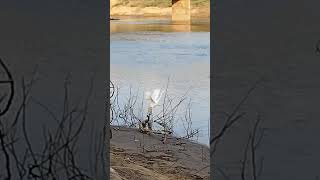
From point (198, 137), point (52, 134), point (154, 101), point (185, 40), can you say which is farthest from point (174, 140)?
point (185, 40)

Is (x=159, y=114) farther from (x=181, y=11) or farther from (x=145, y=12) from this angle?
(x=145, y=12)

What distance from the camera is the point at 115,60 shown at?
18.7m

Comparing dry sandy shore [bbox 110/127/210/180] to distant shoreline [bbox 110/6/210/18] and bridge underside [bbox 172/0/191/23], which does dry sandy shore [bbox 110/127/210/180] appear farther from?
distant shoreline [bbox 110/6/210/18]

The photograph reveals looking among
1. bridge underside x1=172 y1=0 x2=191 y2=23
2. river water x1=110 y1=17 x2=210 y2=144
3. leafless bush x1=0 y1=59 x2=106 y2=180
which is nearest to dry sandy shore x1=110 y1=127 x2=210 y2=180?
river water x1=110 y1=17 x2=210 y2=144

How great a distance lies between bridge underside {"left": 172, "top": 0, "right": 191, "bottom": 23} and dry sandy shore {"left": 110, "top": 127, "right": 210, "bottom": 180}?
37888mm

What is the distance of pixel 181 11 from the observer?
48.5 metres

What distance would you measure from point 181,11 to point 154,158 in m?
41.4

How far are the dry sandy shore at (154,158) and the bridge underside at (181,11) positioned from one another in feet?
124

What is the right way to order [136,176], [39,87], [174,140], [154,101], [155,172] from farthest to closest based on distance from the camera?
[154,101], [174,140], [155,172], [136,176], [39,87]

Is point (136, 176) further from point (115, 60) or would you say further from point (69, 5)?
point (115, 60)

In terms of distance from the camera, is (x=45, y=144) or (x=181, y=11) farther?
(x=181, y=11)

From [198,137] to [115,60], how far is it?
33.4 ft

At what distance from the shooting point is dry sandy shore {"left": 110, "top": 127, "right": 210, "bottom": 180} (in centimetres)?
641
